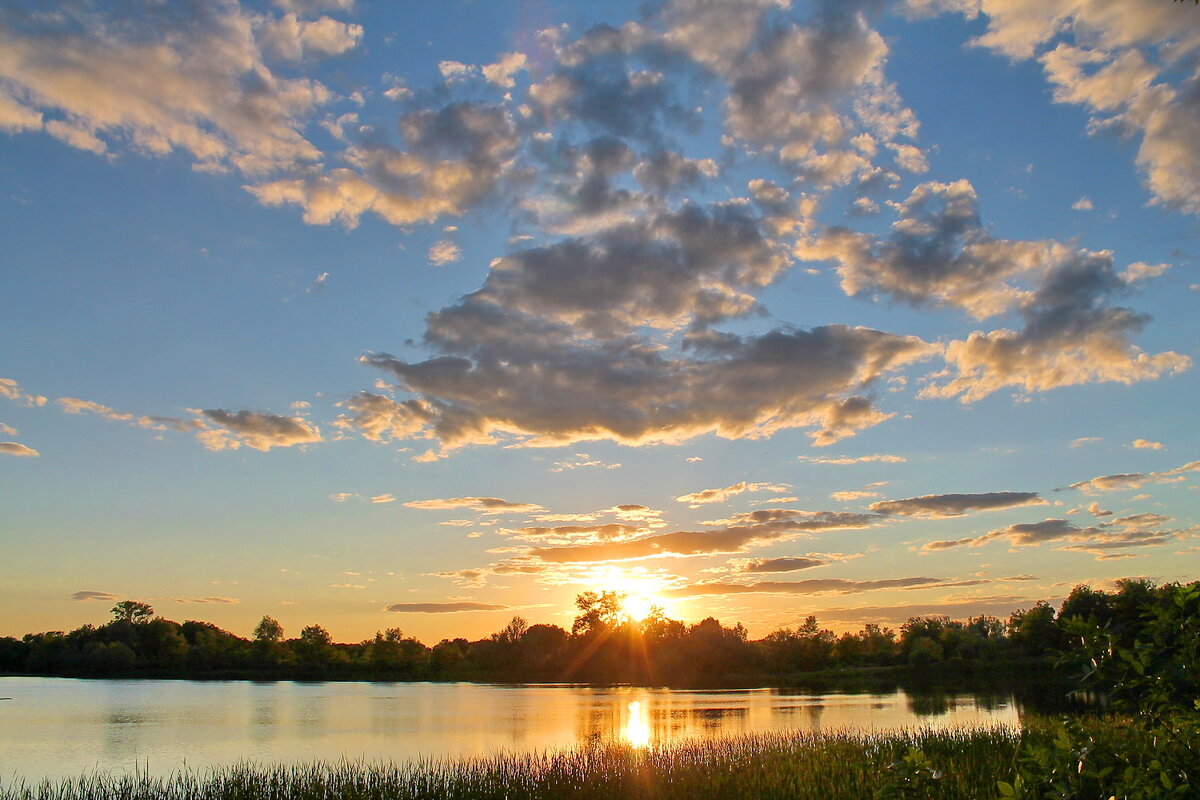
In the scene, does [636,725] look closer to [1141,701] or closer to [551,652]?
[1141,701]

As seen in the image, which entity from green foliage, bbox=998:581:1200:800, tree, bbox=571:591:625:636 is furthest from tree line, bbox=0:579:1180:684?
green foliage, bbox=998:581:1200:800

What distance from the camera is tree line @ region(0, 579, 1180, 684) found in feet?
403

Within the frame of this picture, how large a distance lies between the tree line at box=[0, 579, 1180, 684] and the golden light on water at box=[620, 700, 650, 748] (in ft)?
194

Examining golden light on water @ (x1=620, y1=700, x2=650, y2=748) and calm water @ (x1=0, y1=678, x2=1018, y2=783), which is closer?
calm water @ (x1=0, y1=678, x2=1018, y2=783)

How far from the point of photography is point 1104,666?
18.3 feet

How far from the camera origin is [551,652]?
14162cm

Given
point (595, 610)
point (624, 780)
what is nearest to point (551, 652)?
point (595, 610)

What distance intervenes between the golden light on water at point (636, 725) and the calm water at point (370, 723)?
0.37 ft

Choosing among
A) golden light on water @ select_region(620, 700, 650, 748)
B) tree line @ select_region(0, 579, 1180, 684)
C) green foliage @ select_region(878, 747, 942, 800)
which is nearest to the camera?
green foliage @ select_region(878, 747, 942, 800)

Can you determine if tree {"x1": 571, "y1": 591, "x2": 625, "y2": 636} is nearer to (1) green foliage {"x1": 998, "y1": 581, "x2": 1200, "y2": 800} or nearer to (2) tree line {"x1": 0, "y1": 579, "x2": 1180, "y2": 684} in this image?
(2) tree line {"x1": 0, "y1": 579, "x2": 1180, "y2": 684}

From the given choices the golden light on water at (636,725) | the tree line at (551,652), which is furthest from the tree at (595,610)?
the golden light on water at (636,725)

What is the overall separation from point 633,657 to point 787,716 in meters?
82.2

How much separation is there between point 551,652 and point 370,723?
90.3 metres

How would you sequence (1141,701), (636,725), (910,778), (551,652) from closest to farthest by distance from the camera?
(1141,701) → (910,778) → (636,725) → (551,652)
